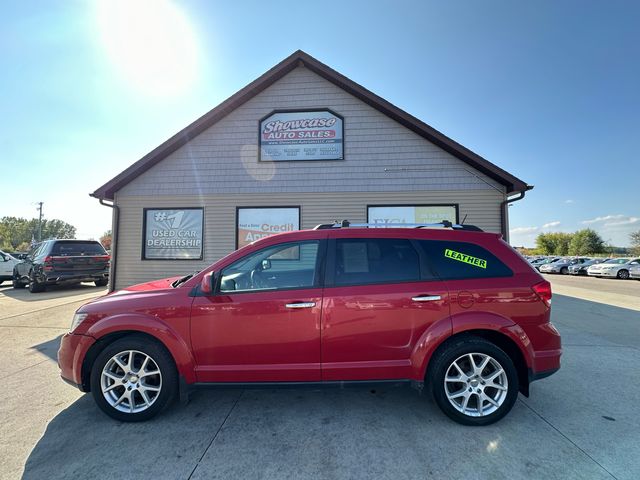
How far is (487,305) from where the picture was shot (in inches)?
105

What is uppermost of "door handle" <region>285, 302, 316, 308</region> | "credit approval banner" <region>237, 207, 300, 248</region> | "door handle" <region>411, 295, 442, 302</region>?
"credit approval banner" <region>237, 207, 300, 248</region>

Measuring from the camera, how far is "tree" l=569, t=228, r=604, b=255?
4056 cm

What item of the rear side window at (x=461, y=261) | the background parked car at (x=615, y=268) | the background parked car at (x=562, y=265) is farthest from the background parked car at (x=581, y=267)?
the rear side window at (x=461, y=261)

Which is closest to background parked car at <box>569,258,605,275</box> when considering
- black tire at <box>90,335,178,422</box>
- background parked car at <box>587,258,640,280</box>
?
background parked car at <box>587,258,640,280</box>

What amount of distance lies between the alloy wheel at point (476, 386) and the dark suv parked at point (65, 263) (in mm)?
11950

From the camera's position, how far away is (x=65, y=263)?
9.80 m

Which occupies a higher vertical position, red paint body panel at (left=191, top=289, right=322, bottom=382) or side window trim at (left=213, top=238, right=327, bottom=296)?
side window trim at (left=213, top=238, right=327, bottom=296)

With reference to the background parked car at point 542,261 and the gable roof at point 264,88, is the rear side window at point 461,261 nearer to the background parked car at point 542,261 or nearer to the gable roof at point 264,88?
the gable roof at point 264,88

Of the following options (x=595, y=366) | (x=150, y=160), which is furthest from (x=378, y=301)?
(x=150, y=160)

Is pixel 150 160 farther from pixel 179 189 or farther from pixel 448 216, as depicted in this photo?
pixel 448 216

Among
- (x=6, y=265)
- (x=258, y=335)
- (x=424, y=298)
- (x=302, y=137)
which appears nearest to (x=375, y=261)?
(x=424, y=298)

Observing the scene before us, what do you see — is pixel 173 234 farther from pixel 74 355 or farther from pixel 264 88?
pixel 74 355

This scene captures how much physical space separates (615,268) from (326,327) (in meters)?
25.5

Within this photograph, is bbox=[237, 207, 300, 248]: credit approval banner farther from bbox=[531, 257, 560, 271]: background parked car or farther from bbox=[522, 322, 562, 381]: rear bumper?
bbox=[531, 257, 560, 271]: background parked car
